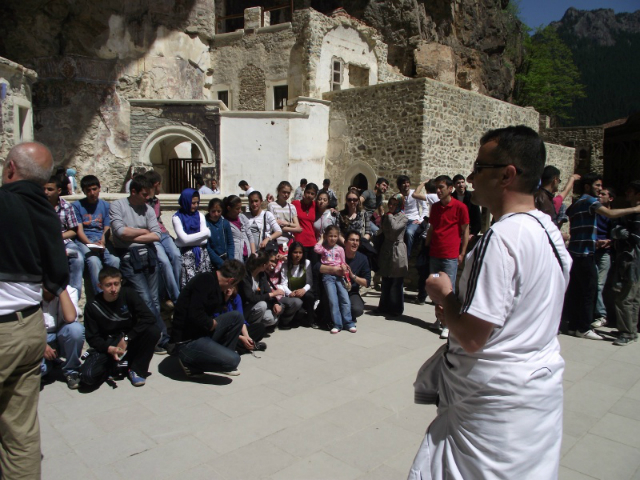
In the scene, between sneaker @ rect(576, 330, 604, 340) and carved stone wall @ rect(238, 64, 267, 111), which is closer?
sneaker @ rect(576, 330, 604, 340)

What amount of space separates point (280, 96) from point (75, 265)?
1671 cm

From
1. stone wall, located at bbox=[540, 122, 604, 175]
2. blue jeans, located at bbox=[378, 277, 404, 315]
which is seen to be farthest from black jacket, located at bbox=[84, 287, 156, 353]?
stone wall, located at bbox=[540, 122, 604, 175]

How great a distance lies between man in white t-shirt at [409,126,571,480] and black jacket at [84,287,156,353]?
313cm

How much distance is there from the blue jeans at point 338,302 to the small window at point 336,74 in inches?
583

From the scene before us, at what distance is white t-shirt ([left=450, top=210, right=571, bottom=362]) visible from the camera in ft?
5.23

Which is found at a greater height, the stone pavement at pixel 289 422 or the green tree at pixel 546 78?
the green tree at pixel 546 78

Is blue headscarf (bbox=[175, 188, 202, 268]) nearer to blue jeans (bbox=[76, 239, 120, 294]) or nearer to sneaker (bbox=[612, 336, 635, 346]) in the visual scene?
blue jeans (bbox=[76, 239, 120, 294])

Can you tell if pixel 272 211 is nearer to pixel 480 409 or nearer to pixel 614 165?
pixel 480 409

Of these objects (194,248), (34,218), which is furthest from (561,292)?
(194,248)

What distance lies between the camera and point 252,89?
20.7 meters

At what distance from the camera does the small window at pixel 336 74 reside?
63.2ft

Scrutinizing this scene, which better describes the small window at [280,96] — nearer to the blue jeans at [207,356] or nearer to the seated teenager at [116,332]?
the seated teenager at [116,332]

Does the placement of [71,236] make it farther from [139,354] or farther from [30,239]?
[30,239]

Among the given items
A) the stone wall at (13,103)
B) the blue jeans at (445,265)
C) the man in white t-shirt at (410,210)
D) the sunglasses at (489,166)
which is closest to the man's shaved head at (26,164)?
the sunglasses at (489,166)
